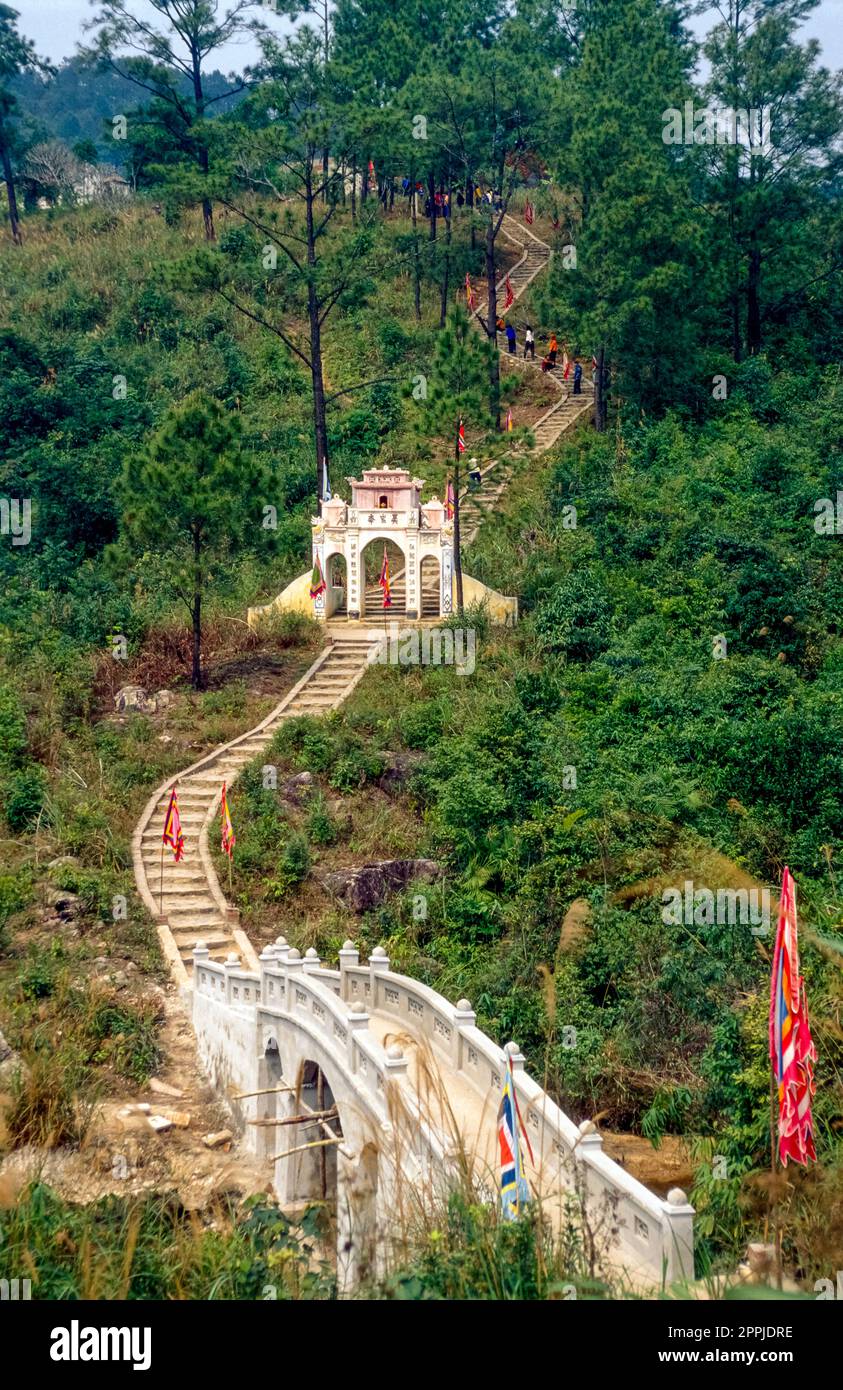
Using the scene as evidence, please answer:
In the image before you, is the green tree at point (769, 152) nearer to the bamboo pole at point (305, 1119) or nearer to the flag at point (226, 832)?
the flag at point (226, 832)

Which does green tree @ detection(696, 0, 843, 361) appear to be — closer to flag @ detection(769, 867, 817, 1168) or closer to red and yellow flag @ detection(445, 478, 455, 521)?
red and yellow flag @ detection(445, 478, 455, 521)

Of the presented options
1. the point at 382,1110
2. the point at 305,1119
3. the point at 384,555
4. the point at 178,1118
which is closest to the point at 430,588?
the point at 384,555

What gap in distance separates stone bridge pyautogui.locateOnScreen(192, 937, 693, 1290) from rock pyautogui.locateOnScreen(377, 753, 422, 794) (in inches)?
207

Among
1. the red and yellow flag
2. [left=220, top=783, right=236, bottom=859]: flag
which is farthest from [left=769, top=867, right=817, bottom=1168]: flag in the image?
the red and yellow flag

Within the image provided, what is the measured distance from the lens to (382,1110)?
12.0 meters

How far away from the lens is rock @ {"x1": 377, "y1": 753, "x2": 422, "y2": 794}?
879 inches

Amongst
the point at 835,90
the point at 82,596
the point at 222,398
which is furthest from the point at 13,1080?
the point at 835,90
